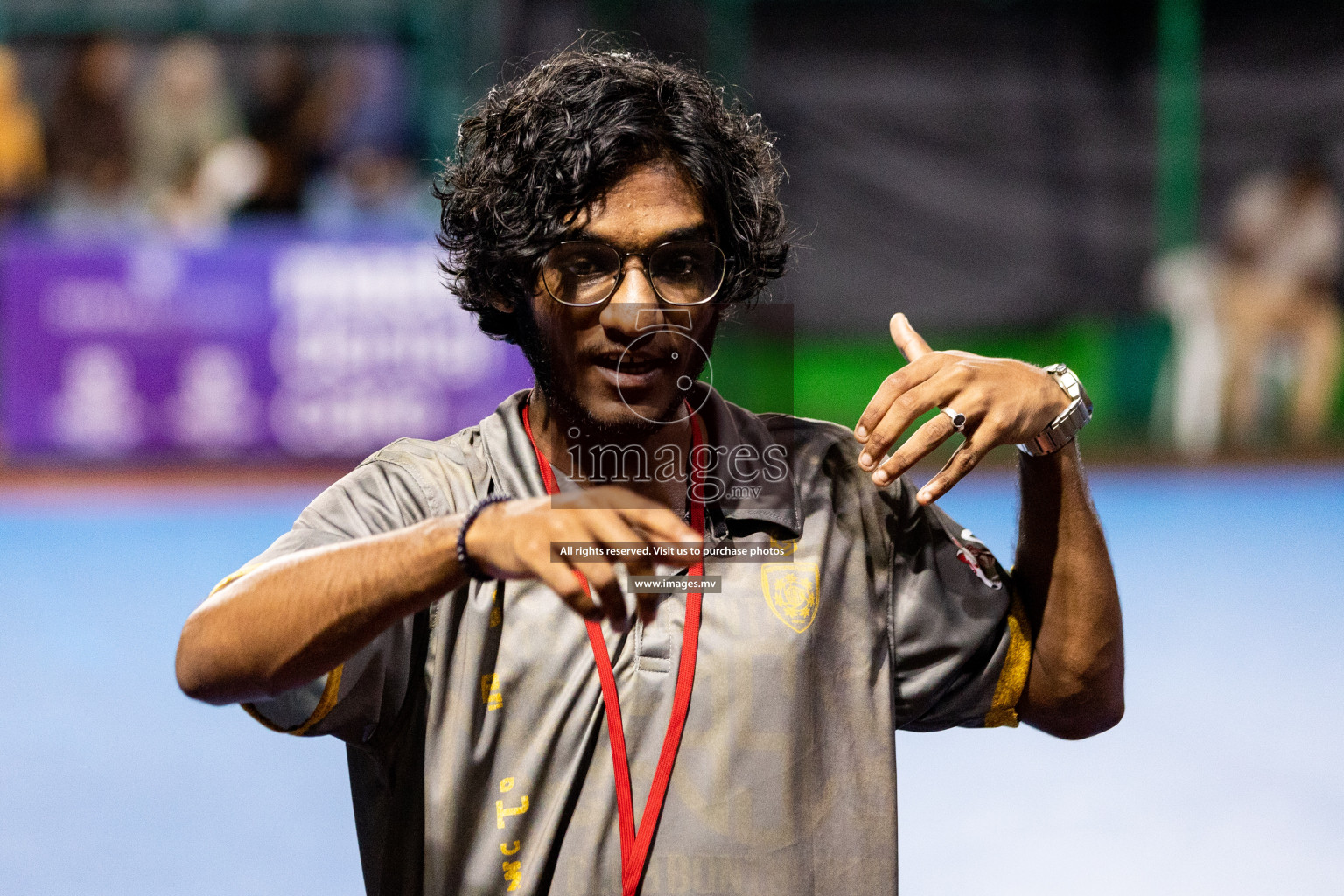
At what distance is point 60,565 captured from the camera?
23.6 ft

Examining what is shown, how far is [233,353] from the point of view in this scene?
9.03m

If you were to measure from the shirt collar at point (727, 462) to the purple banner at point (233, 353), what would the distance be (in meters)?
6.92

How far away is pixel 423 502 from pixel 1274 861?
2968mm

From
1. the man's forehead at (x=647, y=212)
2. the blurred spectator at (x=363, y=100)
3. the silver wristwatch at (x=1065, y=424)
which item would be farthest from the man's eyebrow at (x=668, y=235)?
the blurred spectator at (x=363, y=100)

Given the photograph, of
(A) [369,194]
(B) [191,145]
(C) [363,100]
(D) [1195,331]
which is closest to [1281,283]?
(D) [1195,331]

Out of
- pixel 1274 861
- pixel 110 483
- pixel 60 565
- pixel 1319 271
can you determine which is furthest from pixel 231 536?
pixel 1319 271

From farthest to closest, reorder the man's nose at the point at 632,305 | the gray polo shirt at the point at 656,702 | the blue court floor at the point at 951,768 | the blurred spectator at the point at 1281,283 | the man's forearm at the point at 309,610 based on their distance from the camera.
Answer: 1. the blurred spectator at the point at 1281,283
2. the blue court floor at the point at 951,768
3. the man's nose at the point at 632,305
4. the gray polo shirt at the point at 656,702
5. the man's forearm at the point at 309,610

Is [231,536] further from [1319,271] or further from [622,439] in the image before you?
[1319,271]

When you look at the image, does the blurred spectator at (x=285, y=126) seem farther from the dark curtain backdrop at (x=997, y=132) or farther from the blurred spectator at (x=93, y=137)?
the dark curtain backdrop at (x=997, y=132)

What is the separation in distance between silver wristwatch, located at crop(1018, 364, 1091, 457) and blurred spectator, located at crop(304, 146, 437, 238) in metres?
7.73

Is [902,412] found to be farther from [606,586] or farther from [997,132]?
[997,132]

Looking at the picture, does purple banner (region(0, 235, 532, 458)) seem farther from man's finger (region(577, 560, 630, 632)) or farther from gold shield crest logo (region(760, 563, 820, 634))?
man's finger (region(577, 560, 630, 632))

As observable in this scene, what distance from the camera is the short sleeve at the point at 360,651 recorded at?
5.59 feet

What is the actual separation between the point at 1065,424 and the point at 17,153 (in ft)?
32.7
